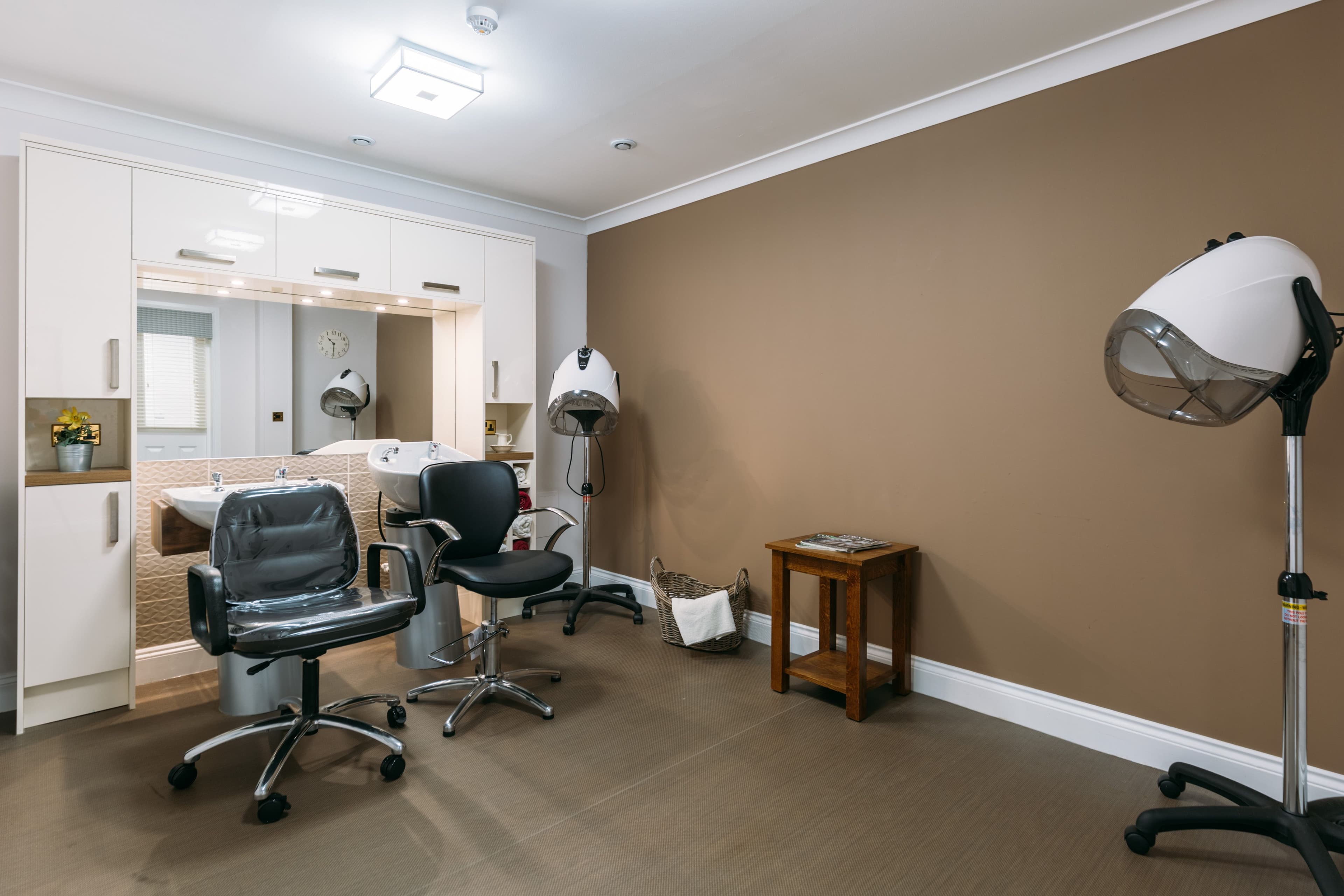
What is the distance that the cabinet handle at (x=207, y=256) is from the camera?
3039 millimetres

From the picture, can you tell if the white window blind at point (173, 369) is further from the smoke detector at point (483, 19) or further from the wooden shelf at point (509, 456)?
the smoke detector at point (483, 19)

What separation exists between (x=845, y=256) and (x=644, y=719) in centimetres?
230

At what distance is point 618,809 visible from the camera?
2205 millimetres

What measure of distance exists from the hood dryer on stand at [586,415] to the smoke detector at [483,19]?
1846 mm

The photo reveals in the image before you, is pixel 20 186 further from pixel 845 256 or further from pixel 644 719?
pixel 845 256

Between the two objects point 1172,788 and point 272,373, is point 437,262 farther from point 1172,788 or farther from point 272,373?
point 1172,788

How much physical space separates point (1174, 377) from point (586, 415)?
9.49 ft

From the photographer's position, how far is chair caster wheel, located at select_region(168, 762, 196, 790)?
229 cm

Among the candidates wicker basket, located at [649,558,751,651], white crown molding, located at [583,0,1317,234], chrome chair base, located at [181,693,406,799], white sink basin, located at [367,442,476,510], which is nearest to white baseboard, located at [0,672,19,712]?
chrome chair base, located at [181,693,406,799]

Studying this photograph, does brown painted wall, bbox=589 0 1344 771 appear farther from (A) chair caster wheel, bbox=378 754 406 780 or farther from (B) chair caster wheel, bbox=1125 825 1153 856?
(A) chair caster wheel, bbox=378 754 406 780

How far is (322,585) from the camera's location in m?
2.69

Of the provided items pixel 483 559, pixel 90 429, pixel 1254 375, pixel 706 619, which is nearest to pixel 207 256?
pixel 90 429

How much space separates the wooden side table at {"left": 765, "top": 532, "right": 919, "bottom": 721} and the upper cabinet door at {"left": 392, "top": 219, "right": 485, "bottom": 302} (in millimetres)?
2270

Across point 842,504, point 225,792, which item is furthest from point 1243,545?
point 225,792
